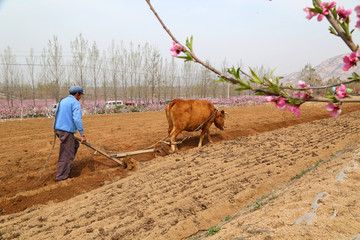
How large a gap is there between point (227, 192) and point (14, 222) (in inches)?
151

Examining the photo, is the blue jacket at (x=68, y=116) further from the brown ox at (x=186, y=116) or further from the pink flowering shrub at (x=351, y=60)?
the pink flowering shrub at (x=351, y=60)

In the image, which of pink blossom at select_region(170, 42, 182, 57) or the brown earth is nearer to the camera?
pink blossom at select_region(170, 42, 182, 57)

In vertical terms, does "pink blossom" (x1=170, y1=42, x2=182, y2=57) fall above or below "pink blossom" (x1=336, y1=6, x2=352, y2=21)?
below

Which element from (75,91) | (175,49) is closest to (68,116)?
(75,91)

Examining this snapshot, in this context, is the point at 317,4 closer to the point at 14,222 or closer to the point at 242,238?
the point at 242,238

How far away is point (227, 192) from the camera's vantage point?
480cm

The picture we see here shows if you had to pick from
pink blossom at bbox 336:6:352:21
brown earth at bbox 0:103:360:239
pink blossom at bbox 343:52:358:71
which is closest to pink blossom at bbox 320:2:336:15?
pink blossom at bbox 336:6:352:21

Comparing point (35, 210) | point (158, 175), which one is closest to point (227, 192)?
point (158, 175)

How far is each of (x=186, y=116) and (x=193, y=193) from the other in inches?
146

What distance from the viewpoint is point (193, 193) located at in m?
4.78

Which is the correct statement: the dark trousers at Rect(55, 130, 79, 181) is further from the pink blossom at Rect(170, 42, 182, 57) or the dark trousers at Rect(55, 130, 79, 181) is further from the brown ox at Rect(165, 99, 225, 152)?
the pink blossom at Rect(170, 42, 182, 57)

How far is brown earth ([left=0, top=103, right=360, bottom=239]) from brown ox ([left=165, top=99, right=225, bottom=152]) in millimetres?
813

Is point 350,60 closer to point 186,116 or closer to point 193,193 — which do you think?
point 193,193

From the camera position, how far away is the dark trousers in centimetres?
578
